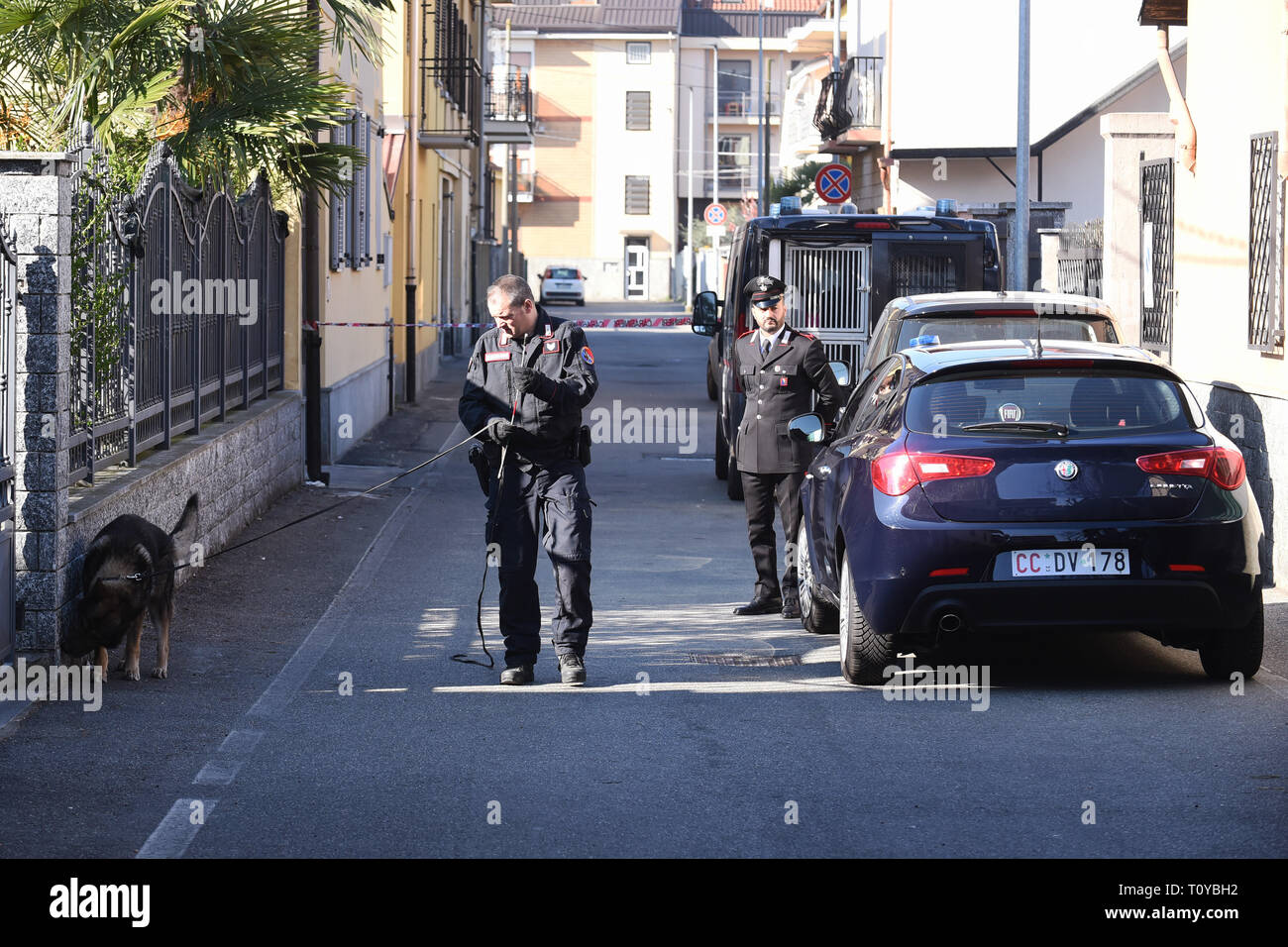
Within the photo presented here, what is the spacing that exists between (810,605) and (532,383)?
2496 mm

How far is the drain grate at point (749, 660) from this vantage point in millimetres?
8836

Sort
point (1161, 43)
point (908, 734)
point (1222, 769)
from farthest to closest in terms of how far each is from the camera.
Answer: point (1161, 43), point (908, 734), point (1222, 769)

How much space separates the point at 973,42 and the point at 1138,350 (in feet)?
80.9

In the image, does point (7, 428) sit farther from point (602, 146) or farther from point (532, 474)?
point (602, 146)

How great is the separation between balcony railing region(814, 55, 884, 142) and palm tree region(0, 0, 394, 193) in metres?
23.2

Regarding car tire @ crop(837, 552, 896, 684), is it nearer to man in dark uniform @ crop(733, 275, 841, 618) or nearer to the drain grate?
the drain grate

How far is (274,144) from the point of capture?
12.4m

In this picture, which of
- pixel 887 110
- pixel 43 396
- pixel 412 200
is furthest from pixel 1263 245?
pixel 887 110

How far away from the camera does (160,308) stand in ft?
36.3

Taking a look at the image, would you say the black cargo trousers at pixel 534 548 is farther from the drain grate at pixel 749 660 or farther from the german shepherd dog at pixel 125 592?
the german shepherd dog at pixel 125 592

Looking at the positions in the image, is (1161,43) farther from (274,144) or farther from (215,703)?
(215,703)

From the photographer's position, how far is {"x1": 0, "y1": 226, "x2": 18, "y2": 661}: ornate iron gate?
26.5 feet

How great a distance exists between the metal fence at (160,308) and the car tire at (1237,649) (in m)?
5.40
